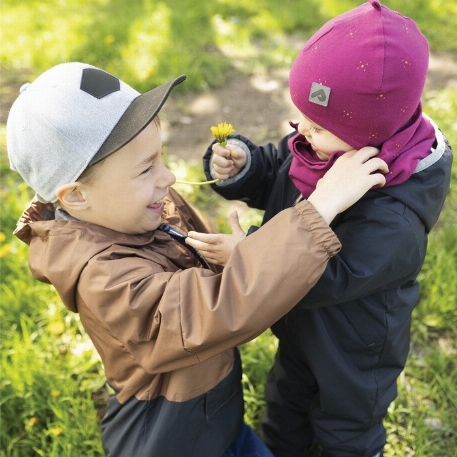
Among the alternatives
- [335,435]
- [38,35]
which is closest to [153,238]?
[335,435]

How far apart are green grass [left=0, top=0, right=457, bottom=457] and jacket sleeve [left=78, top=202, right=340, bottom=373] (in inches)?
32.7

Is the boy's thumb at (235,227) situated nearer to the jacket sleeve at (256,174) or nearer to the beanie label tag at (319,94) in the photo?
the jacket sleeve at (256,174)

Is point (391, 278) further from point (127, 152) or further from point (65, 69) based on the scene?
point (65, 69)

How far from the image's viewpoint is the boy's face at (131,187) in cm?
137

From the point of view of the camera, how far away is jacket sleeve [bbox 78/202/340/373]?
1142 mm

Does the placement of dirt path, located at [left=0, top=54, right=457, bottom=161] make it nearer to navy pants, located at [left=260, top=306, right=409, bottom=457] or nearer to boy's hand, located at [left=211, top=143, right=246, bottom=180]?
boy's hand, located at [left=211, top=143, right=246, bottom=180]

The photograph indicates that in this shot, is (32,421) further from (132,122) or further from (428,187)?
(428,187)

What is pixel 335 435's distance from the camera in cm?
169

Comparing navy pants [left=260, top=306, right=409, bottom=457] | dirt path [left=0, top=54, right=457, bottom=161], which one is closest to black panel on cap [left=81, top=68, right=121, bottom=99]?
navy pants [left=260, top=306, right=409, bottom=457]

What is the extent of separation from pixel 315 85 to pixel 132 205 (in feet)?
1.83

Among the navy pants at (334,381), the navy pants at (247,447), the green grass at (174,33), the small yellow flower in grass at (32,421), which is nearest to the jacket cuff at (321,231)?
the navy pants at (334,381)

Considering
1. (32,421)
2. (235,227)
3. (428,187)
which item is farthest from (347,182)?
(32,421)

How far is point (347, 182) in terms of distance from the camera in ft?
4.08

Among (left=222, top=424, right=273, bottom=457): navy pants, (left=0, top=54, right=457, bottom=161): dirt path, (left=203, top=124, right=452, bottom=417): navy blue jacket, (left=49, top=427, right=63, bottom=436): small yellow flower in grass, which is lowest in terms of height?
(left=49, top=427, right=63, bottom=436): small yellow flower in grass
